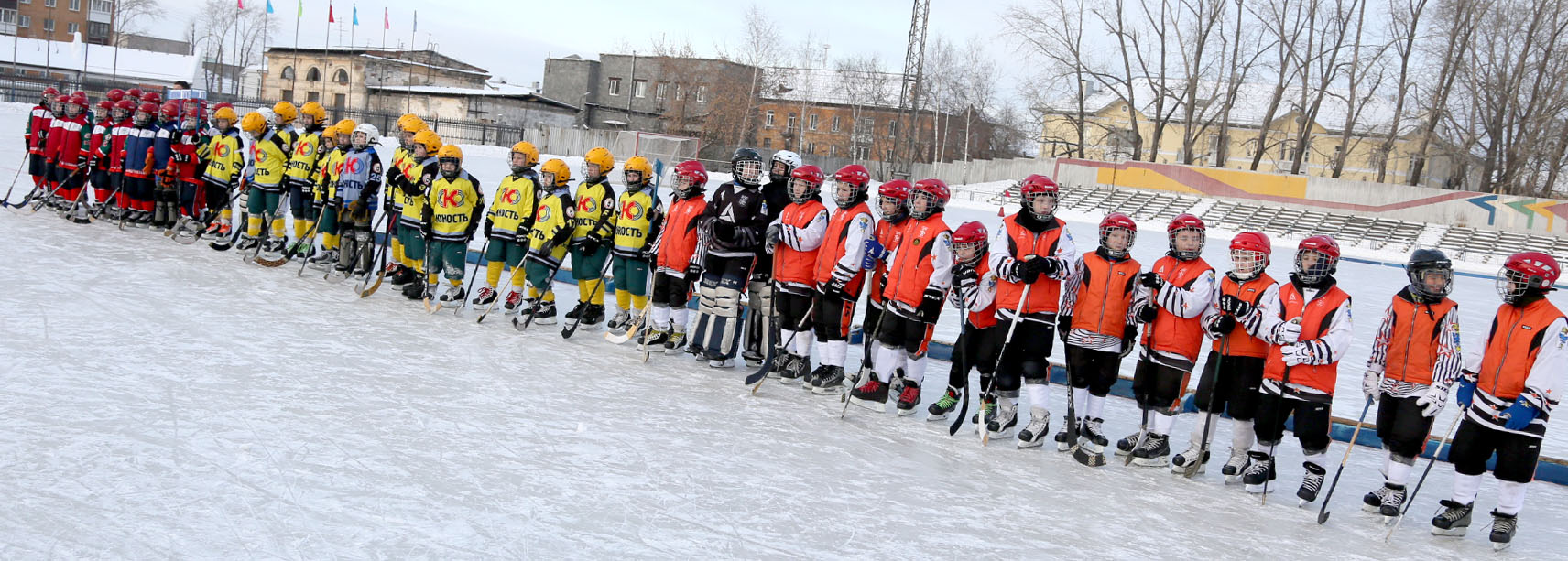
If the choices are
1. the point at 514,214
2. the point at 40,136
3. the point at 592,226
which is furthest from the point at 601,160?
the point at 40,136

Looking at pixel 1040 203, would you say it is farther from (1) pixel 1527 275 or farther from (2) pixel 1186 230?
(1) pixel 1527 275

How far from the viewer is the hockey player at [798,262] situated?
698cm

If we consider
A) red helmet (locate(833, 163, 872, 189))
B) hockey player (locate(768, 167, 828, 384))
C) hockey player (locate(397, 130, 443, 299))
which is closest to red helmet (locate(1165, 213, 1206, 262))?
red helmet (locate(833, 163, 872, 189))

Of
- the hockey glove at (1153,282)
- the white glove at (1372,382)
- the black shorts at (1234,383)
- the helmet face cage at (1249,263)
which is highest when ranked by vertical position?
the helmet face cage at (1249,263)

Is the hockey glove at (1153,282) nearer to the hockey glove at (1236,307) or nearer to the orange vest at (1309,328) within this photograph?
the hockey glove at (1236,307)

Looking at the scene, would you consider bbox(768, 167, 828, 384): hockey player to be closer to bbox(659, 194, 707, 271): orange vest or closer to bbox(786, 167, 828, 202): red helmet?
bbox(786, 167, 828, 202): red helmet

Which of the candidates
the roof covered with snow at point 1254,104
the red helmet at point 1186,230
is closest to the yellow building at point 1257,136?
the roof covered with snow at point 1254,104

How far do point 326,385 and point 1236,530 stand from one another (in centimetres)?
447

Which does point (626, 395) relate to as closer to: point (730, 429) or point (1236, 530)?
point (730, 429)

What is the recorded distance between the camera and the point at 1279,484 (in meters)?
5.85

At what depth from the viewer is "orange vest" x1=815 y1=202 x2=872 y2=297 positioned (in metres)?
6.84

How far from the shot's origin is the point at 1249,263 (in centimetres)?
560

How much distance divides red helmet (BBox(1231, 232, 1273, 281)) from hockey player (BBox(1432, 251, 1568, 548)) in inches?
39.4

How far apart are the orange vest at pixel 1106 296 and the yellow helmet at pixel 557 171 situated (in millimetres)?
3845
